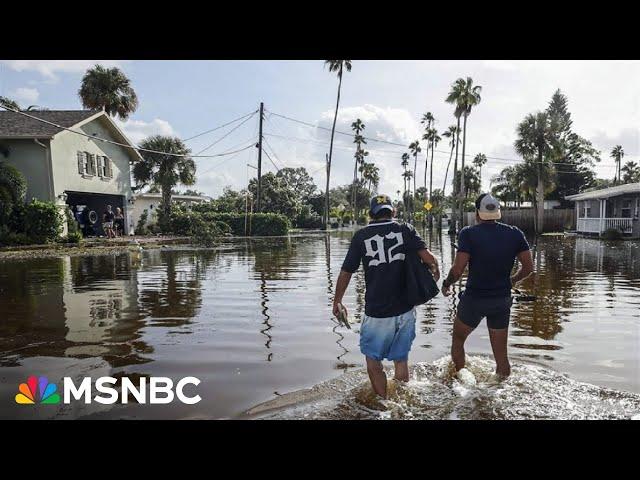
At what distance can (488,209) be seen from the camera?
4441mm

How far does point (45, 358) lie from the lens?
221 inches

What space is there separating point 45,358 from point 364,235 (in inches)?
168

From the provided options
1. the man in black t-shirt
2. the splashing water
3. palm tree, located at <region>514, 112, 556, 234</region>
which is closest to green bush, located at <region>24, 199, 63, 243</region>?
the splashing water

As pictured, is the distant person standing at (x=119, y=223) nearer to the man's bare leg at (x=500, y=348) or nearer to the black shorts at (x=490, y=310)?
the black shorts at (x=490, y=310)

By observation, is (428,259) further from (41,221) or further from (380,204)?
(41,221)

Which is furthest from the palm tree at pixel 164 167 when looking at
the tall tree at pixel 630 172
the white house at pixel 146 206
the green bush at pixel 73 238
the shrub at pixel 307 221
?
the tall tree at pixel 630 172

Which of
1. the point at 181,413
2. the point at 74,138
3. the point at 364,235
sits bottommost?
the point at 181,413

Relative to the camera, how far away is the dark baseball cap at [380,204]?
13.8ft

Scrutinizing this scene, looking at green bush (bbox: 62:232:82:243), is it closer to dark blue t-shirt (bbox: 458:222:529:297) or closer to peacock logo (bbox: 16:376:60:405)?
peacock logo (bbox: 16:376:60:405)

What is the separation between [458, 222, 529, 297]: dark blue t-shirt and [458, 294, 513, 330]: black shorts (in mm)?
58

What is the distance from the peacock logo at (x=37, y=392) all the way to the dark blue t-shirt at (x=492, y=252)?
13.7 feet

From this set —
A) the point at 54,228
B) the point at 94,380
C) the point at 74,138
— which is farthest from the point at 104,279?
the point at 74,138

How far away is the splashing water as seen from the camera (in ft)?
13.2
